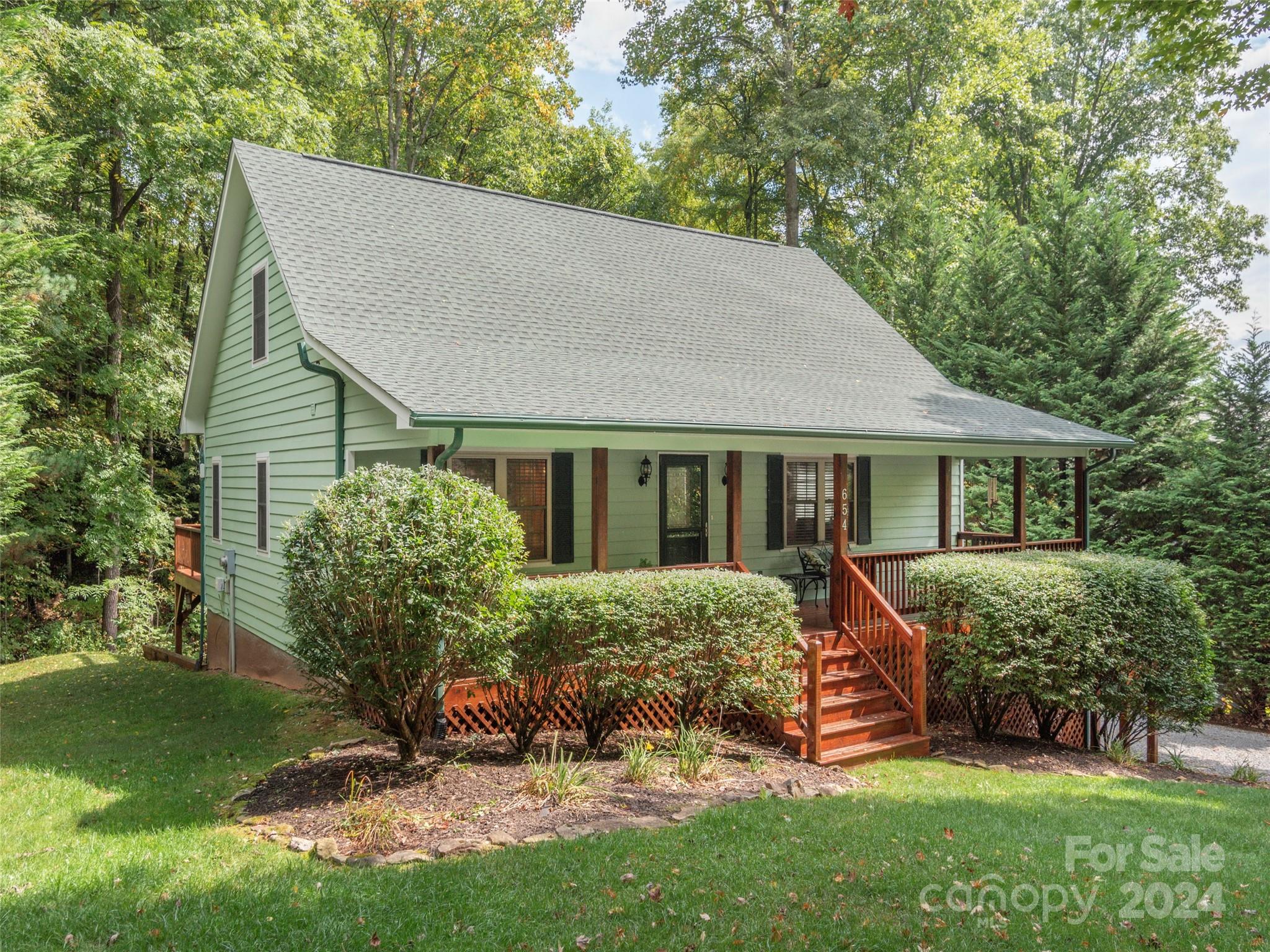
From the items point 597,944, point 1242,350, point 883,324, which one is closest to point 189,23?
point 883,324

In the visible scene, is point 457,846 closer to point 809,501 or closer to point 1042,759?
point 1042,759

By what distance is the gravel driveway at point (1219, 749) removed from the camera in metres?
10.4

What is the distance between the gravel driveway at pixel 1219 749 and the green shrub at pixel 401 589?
28.5 feet

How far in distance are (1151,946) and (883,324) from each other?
12438 millimetres

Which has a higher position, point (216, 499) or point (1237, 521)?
point (216, 499)

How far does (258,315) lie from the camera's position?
36.9 ft

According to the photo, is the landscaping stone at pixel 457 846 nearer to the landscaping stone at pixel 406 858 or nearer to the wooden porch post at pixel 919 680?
the landscaping stone at pixel 406 858

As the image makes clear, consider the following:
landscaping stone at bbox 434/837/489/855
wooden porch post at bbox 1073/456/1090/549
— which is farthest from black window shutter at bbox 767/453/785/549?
landscaping stone at bbox 434/837/489/855

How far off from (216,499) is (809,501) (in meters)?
9.66

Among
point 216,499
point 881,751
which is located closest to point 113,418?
point 216,499

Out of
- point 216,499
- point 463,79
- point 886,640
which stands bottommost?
point 886,640

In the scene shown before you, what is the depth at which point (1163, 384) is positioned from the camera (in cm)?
1630

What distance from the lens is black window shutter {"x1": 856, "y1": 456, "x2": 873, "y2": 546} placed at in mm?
12828

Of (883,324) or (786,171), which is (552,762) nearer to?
(883,324)
